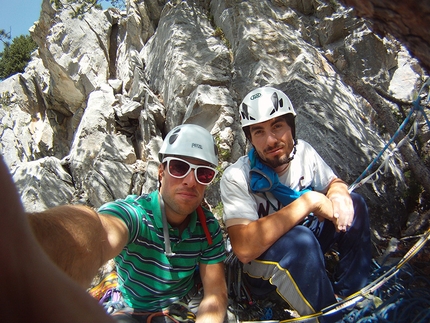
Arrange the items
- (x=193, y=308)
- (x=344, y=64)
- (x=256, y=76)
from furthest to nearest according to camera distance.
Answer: (x=344, y=64) → (x=256, y=76) → (x=193, y=308)

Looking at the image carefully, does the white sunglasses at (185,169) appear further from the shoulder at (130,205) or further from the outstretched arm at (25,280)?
the outstretched arm at (25,280)

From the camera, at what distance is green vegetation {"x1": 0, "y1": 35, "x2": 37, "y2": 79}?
2698 cm

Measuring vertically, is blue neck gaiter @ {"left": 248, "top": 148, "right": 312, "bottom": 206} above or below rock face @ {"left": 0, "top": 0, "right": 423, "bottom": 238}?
below

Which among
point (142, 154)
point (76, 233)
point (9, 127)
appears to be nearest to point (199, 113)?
point (142, 154)

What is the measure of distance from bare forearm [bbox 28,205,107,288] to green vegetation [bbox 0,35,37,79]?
31542 mm

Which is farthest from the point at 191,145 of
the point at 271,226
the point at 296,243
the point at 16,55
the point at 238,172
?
the point at 16,55

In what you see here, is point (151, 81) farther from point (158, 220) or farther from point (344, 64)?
point (158, 220)

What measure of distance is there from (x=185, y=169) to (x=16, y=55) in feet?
105

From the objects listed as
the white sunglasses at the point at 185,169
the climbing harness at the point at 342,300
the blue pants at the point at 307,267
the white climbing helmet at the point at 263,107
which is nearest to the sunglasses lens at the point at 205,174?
the white sunglasses at the point at 185,169

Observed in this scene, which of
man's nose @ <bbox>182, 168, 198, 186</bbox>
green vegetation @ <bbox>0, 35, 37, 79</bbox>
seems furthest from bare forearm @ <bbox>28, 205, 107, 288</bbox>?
A: green vegetation @ <bbox>0, 35, 37, 79</bbox>

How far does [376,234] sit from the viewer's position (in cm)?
404

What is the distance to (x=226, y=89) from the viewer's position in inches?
285

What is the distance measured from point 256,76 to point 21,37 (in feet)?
99.6

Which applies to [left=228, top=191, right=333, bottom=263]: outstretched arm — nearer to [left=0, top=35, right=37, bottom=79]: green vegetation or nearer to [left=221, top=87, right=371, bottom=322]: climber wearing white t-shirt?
[left=221, top=87, right=371, bottom=322]: climber wearing white t-shirt
